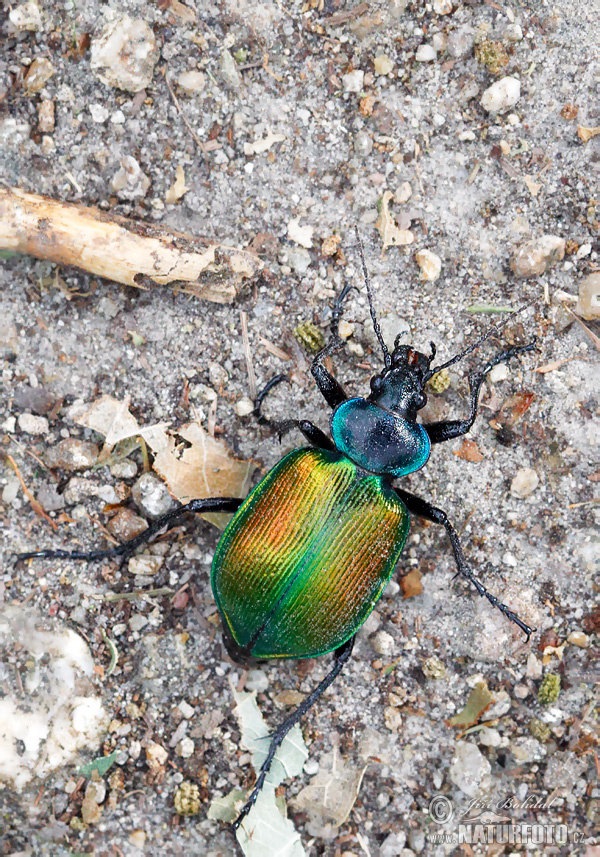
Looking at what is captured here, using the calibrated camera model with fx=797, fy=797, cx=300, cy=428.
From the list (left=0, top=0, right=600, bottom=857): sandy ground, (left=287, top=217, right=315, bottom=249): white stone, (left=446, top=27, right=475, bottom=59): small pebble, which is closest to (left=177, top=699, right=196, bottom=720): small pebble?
(left=0, top=0, right=600, bottom=857): sandy ground

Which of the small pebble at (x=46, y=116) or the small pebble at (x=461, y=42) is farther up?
the small pebble at (x=461, y=42)

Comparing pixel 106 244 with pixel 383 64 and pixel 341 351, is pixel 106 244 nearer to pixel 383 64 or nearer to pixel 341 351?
pixel 341 351

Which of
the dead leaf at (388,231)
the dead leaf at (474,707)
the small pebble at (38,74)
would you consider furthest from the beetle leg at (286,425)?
the small pebble at (38,74)

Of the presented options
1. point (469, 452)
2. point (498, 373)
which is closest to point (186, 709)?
point (469, 452)

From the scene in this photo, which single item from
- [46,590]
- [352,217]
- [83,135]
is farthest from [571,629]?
[83,135]

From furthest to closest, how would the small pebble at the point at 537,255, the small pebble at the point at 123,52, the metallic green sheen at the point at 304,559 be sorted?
the small pebble at the point at 537,255
the small pebble at the point at 123,52
the metallic green sheen at the point at 304,559

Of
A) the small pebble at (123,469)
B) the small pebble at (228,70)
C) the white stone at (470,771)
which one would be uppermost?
the small pebble at (228,70)

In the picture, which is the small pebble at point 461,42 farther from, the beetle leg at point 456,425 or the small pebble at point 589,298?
the beetle leg at point 456,425
